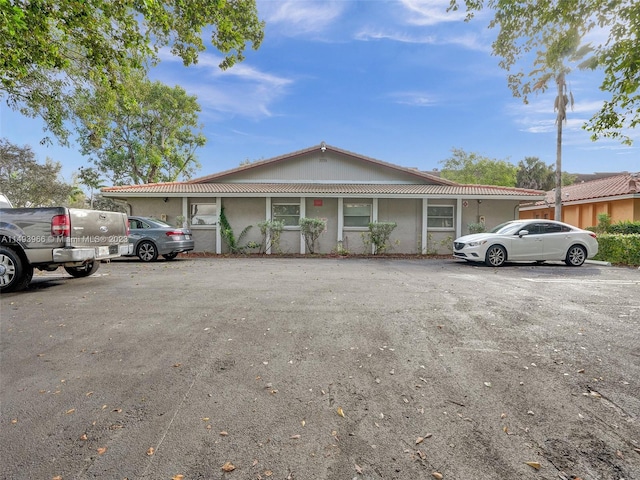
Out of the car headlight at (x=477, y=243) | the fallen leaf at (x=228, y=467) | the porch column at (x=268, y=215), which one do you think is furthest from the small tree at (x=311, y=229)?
the fallen leaf at (x=228, y=467)

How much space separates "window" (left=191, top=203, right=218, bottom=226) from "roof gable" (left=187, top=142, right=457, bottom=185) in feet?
5.88

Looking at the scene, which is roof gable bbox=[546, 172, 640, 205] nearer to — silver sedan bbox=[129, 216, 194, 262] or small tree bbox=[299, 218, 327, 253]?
small tree bbox=[299, 218, 327, 253]

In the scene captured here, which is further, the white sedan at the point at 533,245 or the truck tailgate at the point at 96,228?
the white sedan at the point at 533,245

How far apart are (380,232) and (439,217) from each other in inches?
126

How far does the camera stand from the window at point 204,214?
14.8 metres

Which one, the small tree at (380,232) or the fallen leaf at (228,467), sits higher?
the small tree at (380,232)

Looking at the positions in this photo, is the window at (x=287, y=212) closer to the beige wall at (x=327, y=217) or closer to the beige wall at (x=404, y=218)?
the beige wall at (x=327, y=217)

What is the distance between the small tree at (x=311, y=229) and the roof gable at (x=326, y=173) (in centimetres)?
297

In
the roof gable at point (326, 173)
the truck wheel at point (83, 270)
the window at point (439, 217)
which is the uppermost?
the roof gable at point (326, 173)

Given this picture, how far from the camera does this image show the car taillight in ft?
18.8

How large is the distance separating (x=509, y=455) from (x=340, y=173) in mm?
14906

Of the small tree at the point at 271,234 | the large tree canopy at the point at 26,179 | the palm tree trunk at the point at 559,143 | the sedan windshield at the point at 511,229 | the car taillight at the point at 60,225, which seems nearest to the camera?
the car taillight at the point at 60,225

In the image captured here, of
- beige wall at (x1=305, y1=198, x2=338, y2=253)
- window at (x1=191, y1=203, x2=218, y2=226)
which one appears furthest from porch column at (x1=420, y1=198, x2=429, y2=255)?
window at (x1=191, y1=203, x2=218, y2=226)

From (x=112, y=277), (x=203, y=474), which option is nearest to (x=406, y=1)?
(x=203, y=474)
